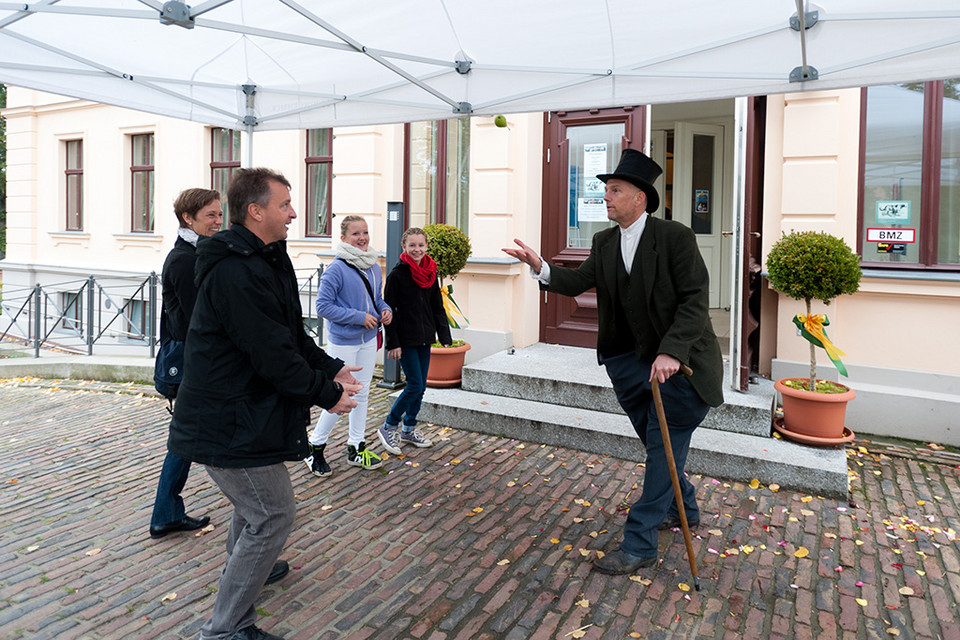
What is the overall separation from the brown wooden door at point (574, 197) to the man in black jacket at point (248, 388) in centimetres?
528

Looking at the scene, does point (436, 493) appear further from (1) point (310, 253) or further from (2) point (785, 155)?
(1) point (310, 253)

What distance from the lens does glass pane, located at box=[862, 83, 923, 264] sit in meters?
6.04

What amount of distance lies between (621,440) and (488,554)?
6.55 ft

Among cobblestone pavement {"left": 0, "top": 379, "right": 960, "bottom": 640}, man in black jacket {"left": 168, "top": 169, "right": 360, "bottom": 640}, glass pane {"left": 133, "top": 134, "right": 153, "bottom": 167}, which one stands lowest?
cobblestone pavement {"left": 0, "top": 379, "right": 960, "bottom": 640}

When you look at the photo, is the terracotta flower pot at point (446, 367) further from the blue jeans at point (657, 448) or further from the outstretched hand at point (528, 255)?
the blue jeans at point (657, 448)

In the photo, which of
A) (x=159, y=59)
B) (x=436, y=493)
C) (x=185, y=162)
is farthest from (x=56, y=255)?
(x=436, y=493)

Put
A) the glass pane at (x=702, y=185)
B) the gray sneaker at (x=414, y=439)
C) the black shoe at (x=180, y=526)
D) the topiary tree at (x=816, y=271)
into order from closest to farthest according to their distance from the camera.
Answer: the black shoe at (x=180, y=526) → the topiary tree at (x=816, y=271) → the gray sneaker at (x=414, y=439) → the glass pane at (x=702, y=185)

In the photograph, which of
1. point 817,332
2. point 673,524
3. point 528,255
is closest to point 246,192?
point 528,255

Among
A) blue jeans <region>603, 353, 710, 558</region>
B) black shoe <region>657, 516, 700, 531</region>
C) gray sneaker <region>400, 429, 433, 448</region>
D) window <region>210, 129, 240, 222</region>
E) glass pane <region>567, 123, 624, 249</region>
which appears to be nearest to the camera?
blue jeans <region>603, 353, 710, 558</region>

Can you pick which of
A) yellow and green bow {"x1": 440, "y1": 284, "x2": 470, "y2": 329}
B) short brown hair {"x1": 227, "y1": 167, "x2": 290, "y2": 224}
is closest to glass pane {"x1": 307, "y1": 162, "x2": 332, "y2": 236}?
yellow and green bow {"x1": 440, "y1": 284, "x2": 470, "y2": 329}

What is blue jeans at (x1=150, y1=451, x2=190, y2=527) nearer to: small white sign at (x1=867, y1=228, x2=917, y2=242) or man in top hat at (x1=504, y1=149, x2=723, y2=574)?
man in top hat at (x1=504, y1=149, x2=723, y2=574)

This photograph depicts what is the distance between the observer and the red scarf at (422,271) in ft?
17.8

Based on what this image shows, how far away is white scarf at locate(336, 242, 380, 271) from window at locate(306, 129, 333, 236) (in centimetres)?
591

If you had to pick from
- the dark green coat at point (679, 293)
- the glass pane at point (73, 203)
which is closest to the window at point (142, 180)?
the glass pane at point (73, 203)
